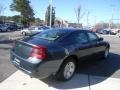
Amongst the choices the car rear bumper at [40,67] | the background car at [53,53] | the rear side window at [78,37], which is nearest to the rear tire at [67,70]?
the background car at [53,53]

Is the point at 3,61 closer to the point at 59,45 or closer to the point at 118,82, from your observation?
the point at 59,45

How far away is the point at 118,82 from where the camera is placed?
6.14 metres

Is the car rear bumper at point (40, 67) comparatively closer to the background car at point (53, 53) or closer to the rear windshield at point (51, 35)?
the background car at point (53, 53)

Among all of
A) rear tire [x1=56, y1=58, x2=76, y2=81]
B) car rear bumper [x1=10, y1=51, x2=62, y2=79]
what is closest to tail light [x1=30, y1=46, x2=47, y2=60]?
car rear bumper [x1=10, y1=51, x2=62, y2=79]

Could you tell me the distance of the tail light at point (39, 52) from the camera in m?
5.11

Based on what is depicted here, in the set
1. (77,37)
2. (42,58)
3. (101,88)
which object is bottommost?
(101,88)

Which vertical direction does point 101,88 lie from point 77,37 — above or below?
below

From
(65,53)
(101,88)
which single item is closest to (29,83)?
(65,53)

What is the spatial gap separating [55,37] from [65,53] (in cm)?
69

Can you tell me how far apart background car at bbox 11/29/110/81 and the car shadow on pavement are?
0.23 metres

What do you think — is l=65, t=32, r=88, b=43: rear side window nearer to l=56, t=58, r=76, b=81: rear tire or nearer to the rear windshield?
the rear windshield

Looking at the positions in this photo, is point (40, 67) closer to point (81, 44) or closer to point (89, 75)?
point (81, 44)

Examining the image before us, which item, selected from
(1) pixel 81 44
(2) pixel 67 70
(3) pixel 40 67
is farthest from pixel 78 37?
(3) pixel 40 67

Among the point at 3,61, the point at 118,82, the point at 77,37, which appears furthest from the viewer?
the point at 3,61
